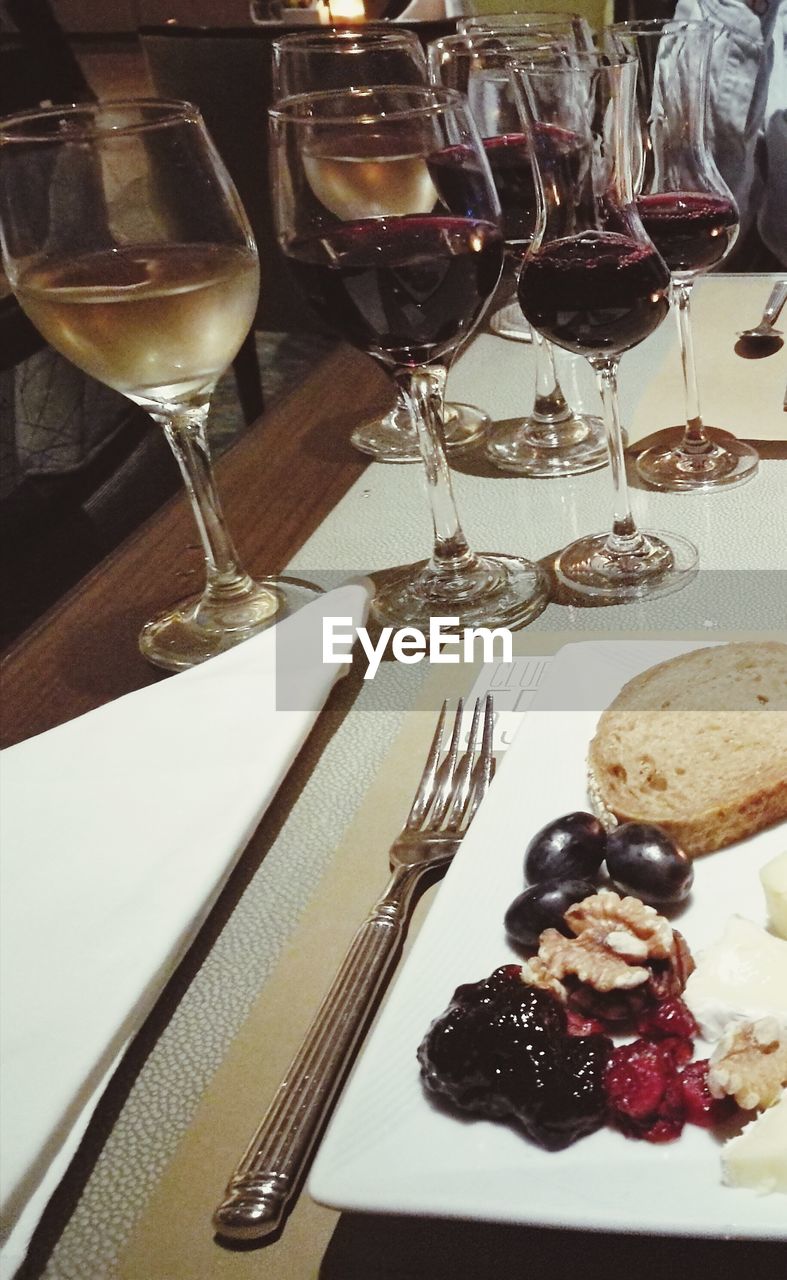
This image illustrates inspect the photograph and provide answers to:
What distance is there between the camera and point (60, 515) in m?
1.40

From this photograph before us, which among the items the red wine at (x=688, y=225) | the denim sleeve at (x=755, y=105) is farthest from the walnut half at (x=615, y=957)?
the denim sleeve at (x=755, y=105)

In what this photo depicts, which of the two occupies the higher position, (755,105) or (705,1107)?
(755,105)

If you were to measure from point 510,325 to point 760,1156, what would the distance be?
0.93 meters

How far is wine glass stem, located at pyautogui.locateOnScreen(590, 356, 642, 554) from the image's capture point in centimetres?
65

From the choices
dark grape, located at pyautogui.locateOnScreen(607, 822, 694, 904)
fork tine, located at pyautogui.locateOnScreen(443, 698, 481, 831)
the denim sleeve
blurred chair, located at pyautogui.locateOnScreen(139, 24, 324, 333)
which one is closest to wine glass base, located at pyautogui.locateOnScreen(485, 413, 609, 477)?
fork tine, located at pyautogui.locateOnScreen(443, 698, 481, 831)

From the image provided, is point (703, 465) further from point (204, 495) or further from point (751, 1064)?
point (751, 1064)

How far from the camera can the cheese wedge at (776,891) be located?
14.8 inches

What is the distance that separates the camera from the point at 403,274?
61cm

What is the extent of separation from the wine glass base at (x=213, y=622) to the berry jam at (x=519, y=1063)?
352 mm

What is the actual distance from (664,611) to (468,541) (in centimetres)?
17

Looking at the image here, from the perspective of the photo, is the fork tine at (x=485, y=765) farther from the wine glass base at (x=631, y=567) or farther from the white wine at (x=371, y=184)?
the white wine at (x=371, y=184)

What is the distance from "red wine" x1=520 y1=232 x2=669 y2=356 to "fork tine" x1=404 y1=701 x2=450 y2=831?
0.24 m

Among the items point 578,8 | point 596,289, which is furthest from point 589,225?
point 578,8

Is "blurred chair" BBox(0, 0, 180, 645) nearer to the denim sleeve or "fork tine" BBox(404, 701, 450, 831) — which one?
"fork tine" BBox(404, 701, 450, 831)
